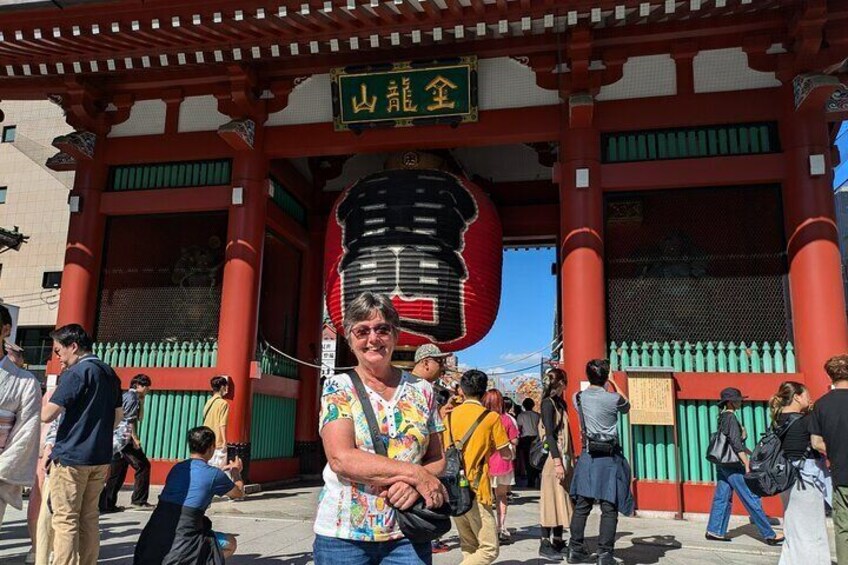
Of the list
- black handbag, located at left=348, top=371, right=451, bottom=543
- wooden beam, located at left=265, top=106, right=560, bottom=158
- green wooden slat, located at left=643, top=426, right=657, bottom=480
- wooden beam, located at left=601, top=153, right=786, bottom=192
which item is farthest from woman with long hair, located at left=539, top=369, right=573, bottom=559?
wooden beam, located at left=265, top=106, right=560, bottom=158

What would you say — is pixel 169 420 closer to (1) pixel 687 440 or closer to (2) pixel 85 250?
(2) pixel 85 250

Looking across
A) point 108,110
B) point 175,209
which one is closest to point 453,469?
point 175,209

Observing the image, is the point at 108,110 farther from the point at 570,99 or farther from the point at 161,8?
the point at 570,99

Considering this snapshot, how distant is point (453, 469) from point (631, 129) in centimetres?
735

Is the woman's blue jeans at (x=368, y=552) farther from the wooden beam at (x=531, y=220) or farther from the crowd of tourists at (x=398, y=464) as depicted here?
the wooden beam at (x=531, y=220)

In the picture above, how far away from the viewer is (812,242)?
7.76 metres

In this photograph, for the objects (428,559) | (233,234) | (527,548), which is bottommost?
(527,548)

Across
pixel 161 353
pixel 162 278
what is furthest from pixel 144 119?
pixel 161 353

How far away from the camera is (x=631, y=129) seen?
28.6ft

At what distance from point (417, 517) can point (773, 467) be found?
11.5ft

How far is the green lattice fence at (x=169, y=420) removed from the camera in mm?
9266

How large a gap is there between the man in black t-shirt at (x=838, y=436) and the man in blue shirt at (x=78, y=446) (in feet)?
14.8

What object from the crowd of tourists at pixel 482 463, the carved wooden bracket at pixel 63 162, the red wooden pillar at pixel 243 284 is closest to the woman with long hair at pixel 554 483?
the crowd of tourists at pixel 482 463

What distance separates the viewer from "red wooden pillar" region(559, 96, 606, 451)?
8102 mm
